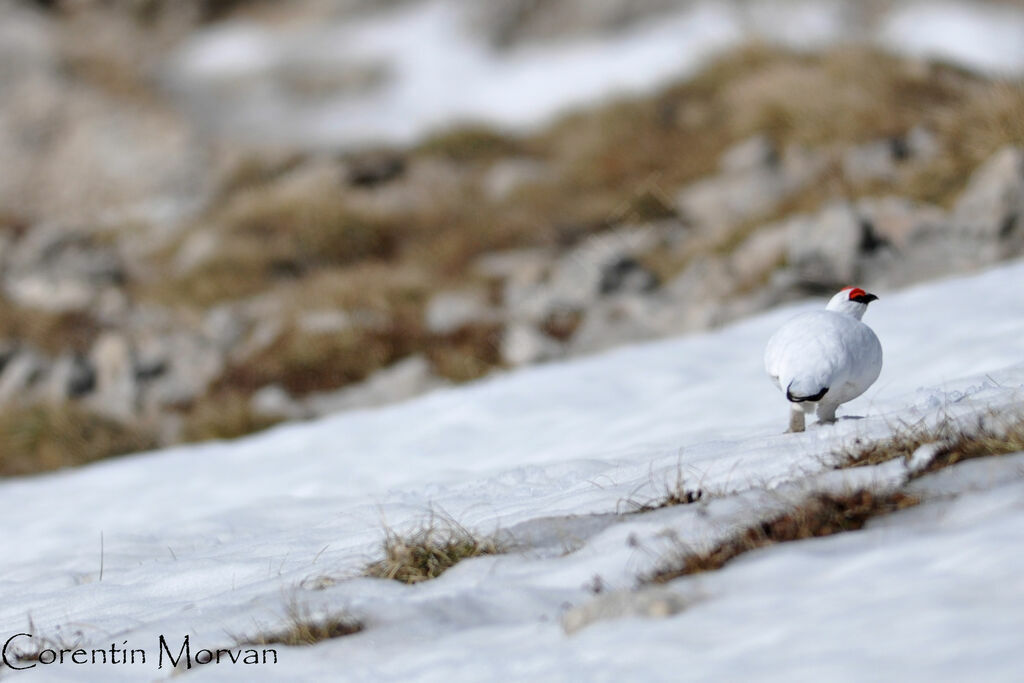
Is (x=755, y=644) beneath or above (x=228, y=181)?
beneath

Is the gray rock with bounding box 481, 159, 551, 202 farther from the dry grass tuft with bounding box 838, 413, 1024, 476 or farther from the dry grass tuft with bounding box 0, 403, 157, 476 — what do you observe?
the dry grass tuft with bounding box 838, 413, 1024, 476

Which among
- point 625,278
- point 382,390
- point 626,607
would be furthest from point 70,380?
point 626,607

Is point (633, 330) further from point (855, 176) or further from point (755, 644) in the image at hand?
point (755, 644)

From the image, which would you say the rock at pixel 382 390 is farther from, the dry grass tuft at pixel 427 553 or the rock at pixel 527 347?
the dry grass tuft at pixel 427 553

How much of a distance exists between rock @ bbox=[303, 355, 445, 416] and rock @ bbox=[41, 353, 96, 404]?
2.36m

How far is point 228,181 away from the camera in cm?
1434

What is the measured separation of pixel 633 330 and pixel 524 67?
30.7 feet

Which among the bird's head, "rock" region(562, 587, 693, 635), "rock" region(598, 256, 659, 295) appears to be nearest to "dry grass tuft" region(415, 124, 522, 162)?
"rock" region(598, 256, 659, 295)

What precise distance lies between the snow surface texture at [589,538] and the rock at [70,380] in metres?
3.16

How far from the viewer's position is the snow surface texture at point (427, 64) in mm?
14883

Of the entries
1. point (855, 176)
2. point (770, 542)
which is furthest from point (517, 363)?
point (770, 542)

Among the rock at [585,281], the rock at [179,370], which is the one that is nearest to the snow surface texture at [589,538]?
the rock at [585,281]

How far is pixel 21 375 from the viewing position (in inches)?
356

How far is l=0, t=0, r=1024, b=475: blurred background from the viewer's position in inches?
286
